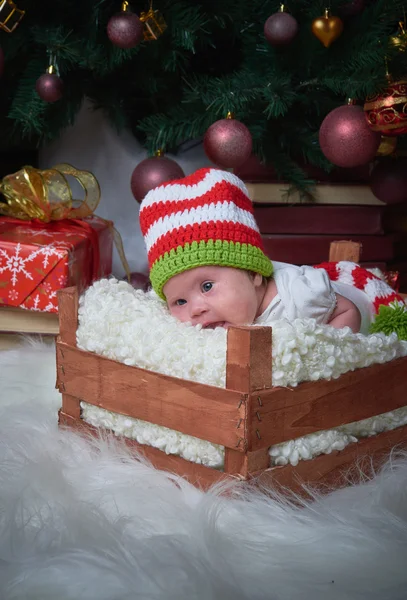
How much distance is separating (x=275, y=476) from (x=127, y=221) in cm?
151

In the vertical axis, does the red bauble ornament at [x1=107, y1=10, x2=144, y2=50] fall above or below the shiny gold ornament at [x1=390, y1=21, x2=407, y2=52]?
above

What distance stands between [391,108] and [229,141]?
14.1 inches

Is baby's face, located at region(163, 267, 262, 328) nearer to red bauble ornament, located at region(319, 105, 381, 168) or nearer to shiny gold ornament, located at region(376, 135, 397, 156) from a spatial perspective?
red bauble ornament, located at region(319, 105, 381, 168)

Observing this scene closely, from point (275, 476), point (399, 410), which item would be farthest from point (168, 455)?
point (399, 410)

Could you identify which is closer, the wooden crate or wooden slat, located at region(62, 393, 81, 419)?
the wooden crate

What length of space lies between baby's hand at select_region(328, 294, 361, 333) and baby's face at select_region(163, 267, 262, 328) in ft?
0.51

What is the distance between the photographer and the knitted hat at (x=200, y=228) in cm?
117

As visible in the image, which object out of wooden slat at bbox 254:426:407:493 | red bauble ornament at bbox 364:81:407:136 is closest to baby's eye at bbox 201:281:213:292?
wooden slat at bbox 254:426:407:493

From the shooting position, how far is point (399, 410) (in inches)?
45.8

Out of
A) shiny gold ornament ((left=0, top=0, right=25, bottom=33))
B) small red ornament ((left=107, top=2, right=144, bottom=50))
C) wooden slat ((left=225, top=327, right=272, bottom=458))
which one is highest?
shiny gold ornament ((left=0, top=0, right=25, bottom=33))

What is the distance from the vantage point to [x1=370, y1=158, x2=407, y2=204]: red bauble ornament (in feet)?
5.91

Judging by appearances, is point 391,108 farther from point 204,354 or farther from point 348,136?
point 204,354

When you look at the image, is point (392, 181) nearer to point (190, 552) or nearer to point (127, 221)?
point (127, 221)

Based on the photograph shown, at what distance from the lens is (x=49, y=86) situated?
169 centimetres
